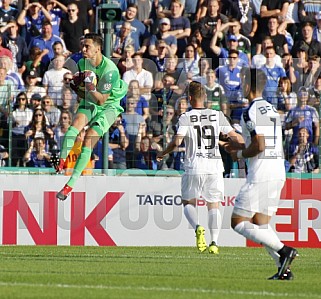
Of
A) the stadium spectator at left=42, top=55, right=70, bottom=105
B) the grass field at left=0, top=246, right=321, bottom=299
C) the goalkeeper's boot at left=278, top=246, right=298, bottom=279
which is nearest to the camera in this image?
the grass field at left=0, top=246, right=321, bottom=299

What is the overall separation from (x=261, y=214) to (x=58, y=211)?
7471 millimetres

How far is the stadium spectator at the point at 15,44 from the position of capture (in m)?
19.1

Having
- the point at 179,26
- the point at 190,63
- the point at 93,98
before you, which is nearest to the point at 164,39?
the point at 179,26

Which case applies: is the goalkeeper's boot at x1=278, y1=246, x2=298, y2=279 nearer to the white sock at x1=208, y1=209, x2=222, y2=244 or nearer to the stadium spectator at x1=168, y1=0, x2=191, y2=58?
the white sock at x1=208, y1=209, x2=222, y2=244

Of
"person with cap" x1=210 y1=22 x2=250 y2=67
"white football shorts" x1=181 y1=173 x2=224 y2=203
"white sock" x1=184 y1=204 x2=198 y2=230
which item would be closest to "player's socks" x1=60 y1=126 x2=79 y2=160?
"white football shorts" x1=181 y1=173 x2=224 y2=203

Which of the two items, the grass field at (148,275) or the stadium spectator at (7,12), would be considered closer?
the grass field at (148,275)

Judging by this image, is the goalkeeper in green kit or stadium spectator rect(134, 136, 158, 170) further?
stadium spectator rect(134, 136, 158, 170)

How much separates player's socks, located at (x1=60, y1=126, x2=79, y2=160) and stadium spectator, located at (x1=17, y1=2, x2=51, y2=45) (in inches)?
209

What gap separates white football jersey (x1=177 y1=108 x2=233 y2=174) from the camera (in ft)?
47.5

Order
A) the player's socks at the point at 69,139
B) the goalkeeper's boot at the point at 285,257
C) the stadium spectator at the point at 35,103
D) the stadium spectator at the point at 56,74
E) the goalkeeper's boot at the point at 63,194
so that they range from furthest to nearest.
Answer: the stadium spectator at the point at 56,74 < the stadium spectator at the point at 35,103 < the player's socks at the point at 69,139 < the goalkeeper's boot at the point at 63,194 < the goalkeeper's boot at the point at 285,257

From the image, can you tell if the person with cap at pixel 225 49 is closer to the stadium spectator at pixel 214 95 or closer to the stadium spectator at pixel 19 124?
the stadium spectator at pixel 214 95

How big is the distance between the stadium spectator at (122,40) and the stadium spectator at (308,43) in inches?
137

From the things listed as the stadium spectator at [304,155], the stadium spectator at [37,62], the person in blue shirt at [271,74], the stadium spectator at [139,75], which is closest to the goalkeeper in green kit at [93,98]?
the stadium spectator at [139,75]

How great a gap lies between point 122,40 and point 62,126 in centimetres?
318
